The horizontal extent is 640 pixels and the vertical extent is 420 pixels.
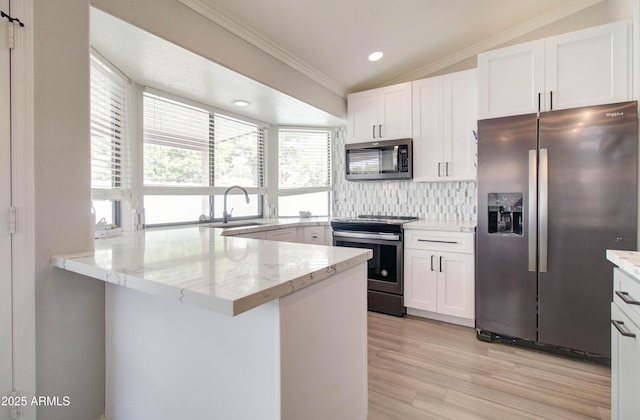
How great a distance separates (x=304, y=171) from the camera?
4023 millimetres

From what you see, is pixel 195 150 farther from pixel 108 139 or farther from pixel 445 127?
pixel 445 127

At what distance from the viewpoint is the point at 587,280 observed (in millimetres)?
2125

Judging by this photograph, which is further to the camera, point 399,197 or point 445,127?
point 399,197

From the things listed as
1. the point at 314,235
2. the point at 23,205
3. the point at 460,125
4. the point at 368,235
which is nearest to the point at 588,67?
the point at 460,125

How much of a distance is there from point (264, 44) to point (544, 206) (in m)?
2.52

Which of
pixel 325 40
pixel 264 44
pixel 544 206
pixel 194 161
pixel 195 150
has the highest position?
pixel 325 40

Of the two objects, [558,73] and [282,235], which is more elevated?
[558,73]

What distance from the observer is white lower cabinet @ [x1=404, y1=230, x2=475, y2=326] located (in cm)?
270

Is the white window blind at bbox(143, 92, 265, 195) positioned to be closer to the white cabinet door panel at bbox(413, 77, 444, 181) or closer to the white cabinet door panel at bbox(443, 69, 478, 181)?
the white cabinet door panel at bbox(413, 77, 444, 181)

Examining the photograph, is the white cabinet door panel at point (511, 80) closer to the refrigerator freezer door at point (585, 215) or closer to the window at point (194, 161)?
the refrigerator freezer door at point (585, 215)

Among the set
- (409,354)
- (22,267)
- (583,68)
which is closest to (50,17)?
→ (22,267)

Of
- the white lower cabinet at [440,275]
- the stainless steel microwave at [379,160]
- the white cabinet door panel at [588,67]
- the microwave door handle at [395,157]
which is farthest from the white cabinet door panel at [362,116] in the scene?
the white cabinet door panel at [588,67]

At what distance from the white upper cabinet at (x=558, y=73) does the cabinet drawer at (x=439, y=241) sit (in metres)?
1.04

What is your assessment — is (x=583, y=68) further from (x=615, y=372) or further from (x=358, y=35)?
(x=615, y=372)
